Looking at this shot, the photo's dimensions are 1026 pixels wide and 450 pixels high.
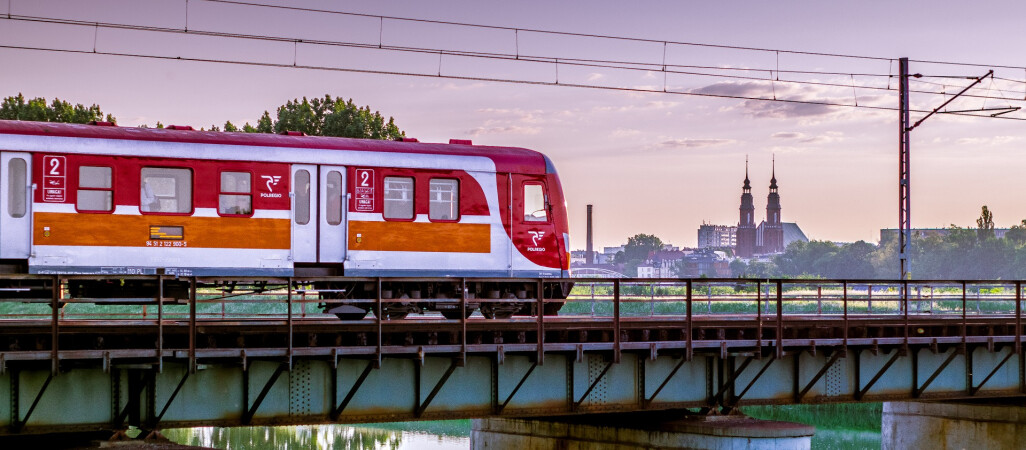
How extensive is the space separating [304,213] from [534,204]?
16.5ft

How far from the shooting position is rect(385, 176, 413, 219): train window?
25172mm

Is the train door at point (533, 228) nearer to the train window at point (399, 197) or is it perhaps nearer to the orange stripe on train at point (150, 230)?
the train window at point (399, 197)

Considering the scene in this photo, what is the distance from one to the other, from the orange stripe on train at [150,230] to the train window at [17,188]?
0.33 m

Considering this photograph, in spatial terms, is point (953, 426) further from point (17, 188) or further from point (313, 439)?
point (313, 439)

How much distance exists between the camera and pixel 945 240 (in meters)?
174

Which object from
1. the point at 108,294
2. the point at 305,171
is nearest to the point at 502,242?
the point at 305,171

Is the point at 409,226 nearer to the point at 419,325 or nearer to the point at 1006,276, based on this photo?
the point at 419,325

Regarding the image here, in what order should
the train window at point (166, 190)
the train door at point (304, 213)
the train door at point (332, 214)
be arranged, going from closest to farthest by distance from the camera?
1. the train window at point (166, 190)
2. the train door at point (304, 213)
3. the train door at point (332, 214)

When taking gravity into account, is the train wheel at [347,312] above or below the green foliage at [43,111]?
below

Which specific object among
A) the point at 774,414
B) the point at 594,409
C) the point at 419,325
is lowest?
the point at 774,414

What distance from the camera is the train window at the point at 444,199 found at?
25.6 m

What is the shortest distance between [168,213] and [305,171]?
8.99 ft

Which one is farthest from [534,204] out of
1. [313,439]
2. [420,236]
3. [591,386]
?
[313,439]

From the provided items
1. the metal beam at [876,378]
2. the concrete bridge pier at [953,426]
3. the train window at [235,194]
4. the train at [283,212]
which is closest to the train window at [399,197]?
the train at [283,212]
